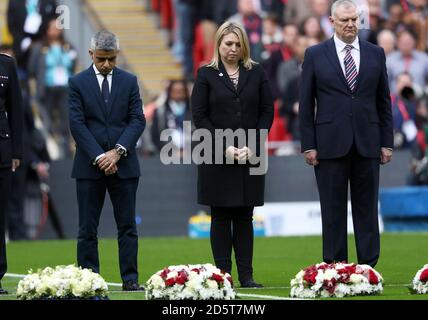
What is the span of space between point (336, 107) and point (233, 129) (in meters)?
0.94

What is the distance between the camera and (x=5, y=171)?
517 inches

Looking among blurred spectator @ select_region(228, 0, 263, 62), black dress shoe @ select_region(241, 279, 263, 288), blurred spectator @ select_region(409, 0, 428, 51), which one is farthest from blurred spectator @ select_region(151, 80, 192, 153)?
black dress shoe @ select_region(241, 279, 263, 288)

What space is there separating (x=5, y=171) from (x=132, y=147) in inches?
46.2

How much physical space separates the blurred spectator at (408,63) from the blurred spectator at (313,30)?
1196mm

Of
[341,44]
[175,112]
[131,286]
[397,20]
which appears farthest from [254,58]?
[131,286]

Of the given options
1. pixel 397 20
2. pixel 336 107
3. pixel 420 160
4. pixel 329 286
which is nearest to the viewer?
pixel 329 286

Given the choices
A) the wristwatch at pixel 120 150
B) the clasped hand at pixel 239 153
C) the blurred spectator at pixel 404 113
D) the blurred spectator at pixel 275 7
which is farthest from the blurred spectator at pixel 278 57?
the wristwatch at pixel 120 150

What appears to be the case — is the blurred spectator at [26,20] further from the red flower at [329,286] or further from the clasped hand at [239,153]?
the red flower at [329,286]

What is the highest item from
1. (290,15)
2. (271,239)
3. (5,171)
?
(290,15)

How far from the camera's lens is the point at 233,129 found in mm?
13125

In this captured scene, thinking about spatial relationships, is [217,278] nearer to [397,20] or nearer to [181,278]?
[181,278]
